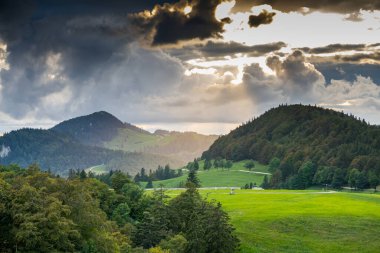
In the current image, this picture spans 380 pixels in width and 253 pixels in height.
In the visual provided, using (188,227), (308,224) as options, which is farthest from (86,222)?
(308,224)

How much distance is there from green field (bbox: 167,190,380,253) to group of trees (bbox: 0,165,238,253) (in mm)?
10043

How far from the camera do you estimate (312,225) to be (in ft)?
351

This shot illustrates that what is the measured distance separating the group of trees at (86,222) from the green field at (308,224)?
32.9 ft

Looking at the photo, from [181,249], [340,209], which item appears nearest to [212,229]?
[181,249]

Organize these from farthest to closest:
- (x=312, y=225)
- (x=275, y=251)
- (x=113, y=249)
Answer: (x=312, y=225)
(x=275, y=251)
(x=113, y=249)

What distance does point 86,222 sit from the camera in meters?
83.0

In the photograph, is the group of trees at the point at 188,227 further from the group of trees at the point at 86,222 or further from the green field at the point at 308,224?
the green field at the point at 308,224

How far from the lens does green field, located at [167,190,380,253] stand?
316 ft

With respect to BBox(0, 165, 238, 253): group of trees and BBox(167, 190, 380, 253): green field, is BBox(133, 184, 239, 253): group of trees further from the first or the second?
BBox(167, 190, 380, 253): green field

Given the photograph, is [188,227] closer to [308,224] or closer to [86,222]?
[308,224]

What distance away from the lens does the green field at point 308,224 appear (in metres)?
96.4

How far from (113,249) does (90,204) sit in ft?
34.3

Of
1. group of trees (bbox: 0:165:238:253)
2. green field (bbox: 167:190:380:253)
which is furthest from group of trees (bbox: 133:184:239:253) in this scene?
green field (bbox: 167:190:380:253)

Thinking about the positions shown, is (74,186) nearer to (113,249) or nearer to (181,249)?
(113,249)
